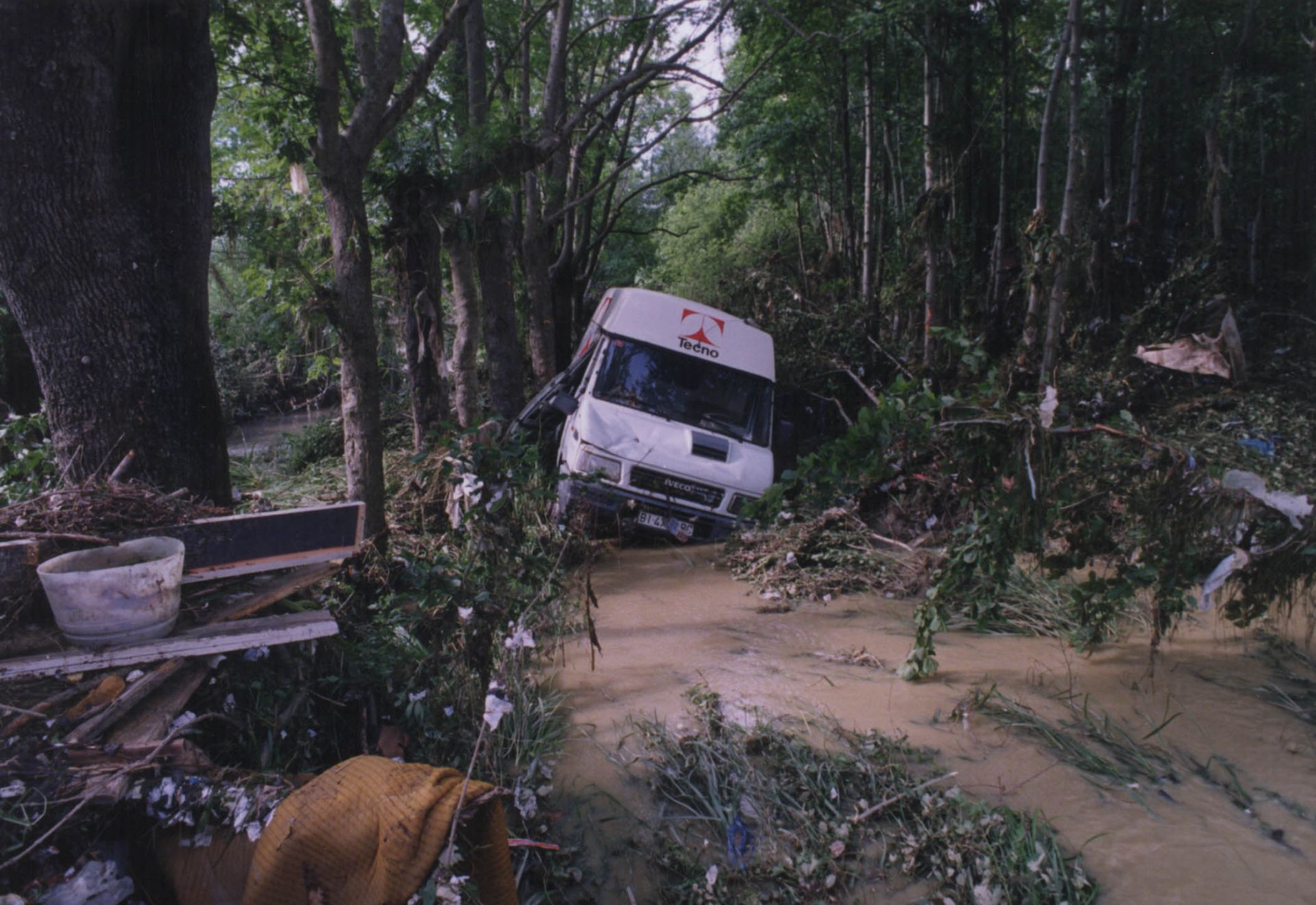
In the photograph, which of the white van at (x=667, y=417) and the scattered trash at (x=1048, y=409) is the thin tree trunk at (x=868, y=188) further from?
the scattered trash at (x=1048, y=409)

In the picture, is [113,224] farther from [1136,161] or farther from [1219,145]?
[1136,161]

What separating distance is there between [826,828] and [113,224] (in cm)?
403

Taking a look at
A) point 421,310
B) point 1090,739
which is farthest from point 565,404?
point 1090,739

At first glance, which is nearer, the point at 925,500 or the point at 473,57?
the point at 925,500

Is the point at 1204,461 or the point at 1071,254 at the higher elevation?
the point at 1071,254

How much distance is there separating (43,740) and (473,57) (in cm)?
896

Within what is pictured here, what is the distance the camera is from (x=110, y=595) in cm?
260

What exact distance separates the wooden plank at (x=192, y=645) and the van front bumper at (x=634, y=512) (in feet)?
11.6

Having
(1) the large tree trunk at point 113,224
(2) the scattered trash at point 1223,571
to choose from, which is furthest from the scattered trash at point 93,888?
(2) the scattered trash at point 1223,571

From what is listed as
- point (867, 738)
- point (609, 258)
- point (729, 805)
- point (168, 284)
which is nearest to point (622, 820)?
point (729, 805)

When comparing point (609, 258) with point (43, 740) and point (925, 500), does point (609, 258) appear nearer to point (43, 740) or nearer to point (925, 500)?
point (925, 500)

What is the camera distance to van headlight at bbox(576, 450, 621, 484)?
Result: 6.76m

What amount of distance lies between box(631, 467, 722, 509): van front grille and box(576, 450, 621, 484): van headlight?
0.14m

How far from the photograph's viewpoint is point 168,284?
12.4 ft
